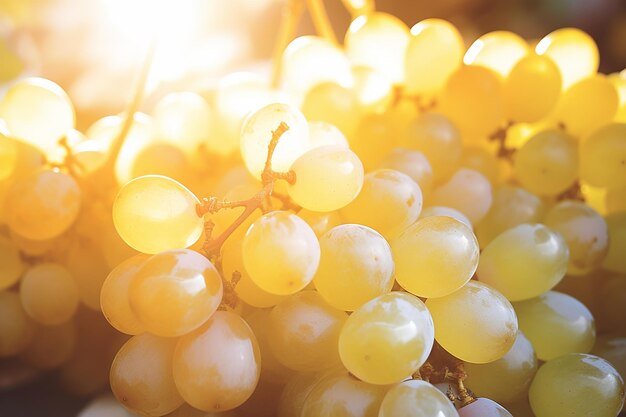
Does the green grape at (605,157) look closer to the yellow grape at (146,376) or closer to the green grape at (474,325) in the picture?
the green grape at (474,325)

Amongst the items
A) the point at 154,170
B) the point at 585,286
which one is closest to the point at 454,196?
the point at 585,286

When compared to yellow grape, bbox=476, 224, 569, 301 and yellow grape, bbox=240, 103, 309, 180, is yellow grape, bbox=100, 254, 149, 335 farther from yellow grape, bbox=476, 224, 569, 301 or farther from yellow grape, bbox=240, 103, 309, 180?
yellow grape, bbox=476, 224, 569, 301

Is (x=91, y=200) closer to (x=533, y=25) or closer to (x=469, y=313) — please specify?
(x=469, y=313)

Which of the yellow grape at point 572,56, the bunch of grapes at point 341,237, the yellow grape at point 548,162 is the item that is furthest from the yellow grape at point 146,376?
the yellow grape at point 572,56

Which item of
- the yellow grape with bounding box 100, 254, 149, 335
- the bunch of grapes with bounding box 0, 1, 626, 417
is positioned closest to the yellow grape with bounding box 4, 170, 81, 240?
the bunch of grapes with bounding box 0, 1, 626, 417

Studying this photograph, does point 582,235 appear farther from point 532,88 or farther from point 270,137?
point 270,137

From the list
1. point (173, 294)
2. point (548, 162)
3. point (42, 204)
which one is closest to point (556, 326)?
point (548, 162)
